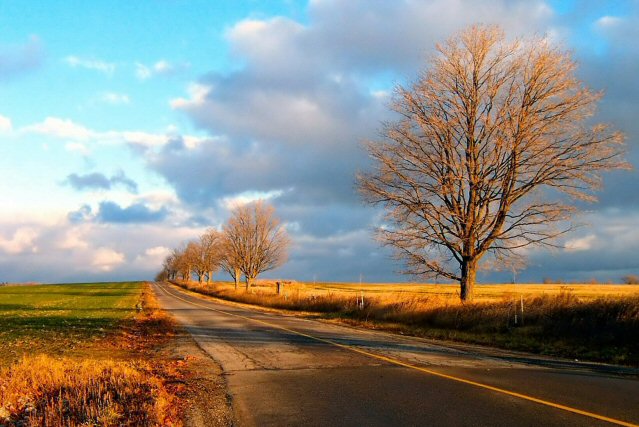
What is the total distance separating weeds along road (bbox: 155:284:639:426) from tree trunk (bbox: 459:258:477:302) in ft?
26.6

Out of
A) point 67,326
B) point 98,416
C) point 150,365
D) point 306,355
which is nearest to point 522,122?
point 306,355

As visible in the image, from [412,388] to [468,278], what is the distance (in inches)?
560

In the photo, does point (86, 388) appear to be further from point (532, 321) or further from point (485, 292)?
point (485, 292)

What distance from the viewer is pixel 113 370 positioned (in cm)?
906

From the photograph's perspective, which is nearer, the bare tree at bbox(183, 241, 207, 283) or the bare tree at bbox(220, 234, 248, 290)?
the bare tree at bbox(220, 234, 248, 290)

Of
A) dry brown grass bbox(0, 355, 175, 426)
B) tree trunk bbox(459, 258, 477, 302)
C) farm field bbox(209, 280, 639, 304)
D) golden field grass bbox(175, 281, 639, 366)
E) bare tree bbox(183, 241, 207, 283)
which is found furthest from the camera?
bare tree bbox(183, 241, 207, 283)

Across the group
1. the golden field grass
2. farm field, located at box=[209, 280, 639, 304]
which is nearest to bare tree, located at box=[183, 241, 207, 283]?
farm field, located at box=[209, 280, 639, 304]

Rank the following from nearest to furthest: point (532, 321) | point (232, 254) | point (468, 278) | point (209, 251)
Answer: point (532, 321) → point (468, 278) → point (232, 254) → point (209, 251)

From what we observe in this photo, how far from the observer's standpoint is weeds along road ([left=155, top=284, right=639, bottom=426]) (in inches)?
253

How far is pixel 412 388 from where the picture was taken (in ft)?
26.8

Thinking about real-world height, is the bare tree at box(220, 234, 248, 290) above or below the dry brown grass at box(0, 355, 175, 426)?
above

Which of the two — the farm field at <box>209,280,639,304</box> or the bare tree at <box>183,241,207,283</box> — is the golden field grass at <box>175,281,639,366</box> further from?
the bare tree at <box>183,241,207,283</box>

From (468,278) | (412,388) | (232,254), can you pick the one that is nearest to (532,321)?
(468,278)

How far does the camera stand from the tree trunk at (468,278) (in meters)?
21.3
